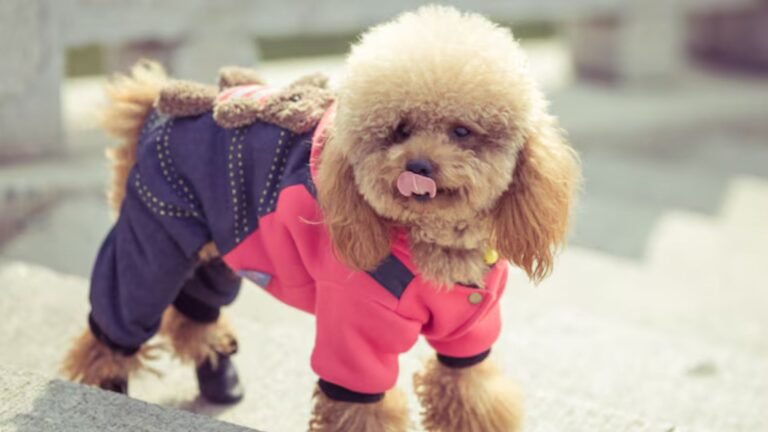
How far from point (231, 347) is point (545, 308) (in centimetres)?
121

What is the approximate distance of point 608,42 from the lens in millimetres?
6828

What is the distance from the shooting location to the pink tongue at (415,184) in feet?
5.91

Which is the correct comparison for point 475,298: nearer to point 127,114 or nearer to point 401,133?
point 401,133

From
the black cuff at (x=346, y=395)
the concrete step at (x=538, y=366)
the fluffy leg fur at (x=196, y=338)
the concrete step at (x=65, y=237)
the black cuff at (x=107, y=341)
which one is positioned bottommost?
the concrete step at (x=65, y=237)

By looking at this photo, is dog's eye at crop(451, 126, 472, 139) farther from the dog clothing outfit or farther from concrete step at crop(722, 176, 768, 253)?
concrete step at crop(722, 176, 768, 253)

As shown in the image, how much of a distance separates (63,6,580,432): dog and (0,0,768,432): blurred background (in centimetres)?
33

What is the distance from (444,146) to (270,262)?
1.74ft

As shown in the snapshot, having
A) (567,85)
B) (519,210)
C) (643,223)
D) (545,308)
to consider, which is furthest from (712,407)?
(567,85)

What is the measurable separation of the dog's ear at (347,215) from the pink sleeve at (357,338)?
9 cm

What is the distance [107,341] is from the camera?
239 cm

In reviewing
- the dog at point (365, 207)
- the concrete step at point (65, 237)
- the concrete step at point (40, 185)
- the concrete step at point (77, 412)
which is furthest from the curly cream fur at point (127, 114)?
the concrete step at point (40, 185)

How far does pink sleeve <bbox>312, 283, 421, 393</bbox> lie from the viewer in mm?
1967

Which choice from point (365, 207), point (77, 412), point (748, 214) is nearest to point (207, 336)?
point (77, 412)

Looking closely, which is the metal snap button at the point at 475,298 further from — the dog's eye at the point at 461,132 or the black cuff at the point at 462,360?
the dog's eye at the point at 461,132
